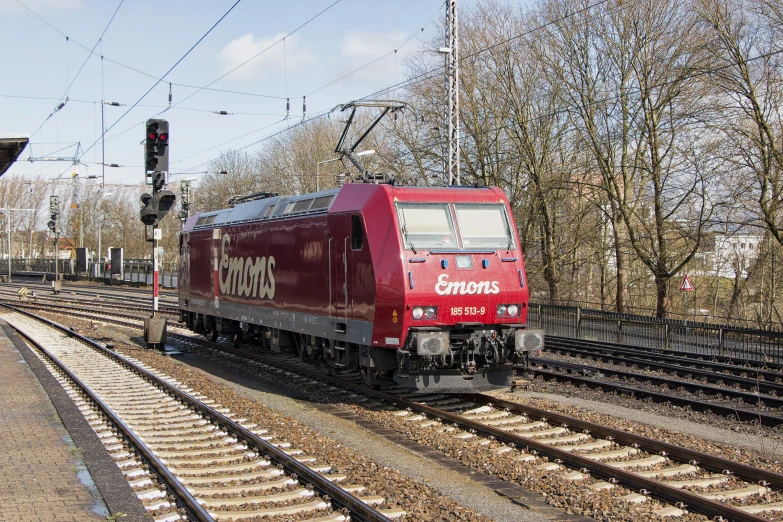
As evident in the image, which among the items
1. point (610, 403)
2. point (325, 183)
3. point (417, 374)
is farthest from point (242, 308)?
point (325, 183)

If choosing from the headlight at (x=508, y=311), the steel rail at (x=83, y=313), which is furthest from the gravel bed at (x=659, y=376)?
the steel rail at (x=83, y=313)

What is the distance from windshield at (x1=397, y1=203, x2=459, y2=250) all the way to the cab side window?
0.81 metres

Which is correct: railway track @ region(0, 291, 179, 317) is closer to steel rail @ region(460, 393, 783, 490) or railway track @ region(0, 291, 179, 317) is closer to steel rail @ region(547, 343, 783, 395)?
steel rail @ region(547, 343, 783, 395)

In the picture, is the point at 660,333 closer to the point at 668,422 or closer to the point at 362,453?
the point at 668,422

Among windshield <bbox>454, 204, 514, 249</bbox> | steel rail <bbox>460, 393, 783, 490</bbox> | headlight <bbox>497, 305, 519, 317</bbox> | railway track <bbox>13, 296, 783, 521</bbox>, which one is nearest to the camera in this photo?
railway track <bbox>13, 296, 783, 521</bbox>

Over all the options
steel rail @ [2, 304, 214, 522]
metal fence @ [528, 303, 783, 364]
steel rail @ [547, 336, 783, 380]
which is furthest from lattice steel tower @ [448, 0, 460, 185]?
steel rail @ [2, 304, 214, 522]

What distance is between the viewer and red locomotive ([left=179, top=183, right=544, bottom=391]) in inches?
451

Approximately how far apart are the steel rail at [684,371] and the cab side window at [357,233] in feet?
24.8

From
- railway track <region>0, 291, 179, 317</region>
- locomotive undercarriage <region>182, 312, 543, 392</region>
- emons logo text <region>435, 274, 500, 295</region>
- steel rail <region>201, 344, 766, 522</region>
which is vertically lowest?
steel rail <region>201, 344, 766, 522</region>

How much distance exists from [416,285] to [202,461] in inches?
159

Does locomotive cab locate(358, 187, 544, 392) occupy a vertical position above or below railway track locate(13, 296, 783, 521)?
above

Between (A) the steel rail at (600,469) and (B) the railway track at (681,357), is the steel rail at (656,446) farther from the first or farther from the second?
(B) the railway track at (681,357)

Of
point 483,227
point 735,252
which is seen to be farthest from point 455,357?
point 735,252

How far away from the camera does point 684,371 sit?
635 inches
